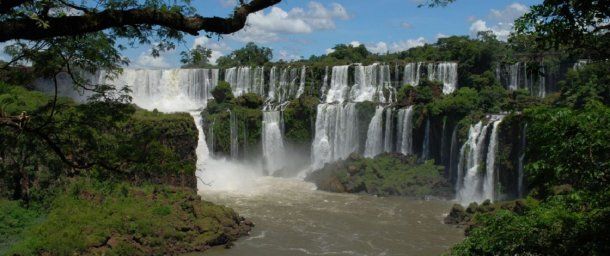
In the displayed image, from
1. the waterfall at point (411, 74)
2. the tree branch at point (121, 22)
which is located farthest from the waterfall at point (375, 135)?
the tree branch at point (121, 22)

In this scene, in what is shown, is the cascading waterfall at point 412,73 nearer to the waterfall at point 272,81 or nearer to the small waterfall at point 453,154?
the small waterfall at point 453,154

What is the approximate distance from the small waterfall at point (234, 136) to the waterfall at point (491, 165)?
15.3 meters

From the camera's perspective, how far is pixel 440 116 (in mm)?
31266

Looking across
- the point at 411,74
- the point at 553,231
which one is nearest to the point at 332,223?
the point at 553,231

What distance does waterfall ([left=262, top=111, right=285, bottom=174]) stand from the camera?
120ft

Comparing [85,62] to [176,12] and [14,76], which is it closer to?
[14,76]

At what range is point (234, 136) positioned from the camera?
3594 centimetres

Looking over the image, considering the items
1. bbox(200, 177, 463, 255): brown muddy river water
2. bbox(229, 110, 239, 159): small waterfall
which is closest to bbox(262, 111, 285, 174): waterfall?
bbox(229, 110, 239, 159): small waterfall

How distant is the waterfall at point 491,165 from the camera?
26.8m

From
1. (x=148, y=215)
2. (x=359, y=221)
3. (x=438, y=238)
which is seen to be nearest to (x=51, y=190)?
(x=148, y=215)

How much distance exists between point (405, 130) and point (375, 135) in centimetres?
192

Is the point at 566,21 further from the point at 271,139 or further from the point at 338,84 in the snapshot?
the point at 338,84

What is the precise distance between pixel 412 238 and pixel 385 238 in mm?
992

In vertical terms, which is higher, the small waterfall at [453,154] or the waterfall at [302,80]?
the waterfall at [302,80]
